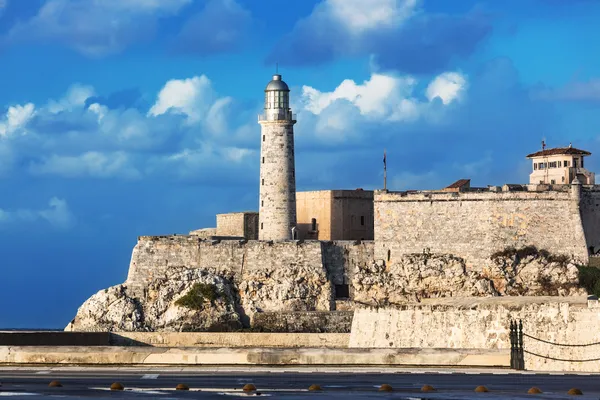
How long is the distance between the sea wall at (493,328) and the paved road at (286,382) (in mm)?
3254

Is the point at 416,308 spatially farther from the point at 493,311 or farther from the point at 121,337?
the point at 121,337

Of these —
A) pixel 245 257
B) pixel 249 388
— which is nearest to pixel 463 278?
pixel 245 257

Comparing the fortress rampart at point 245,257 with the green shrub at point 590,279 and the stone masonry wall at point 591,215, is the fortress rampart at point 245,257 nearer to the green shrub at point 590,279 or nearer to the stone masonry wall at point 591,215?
the stone masonry wall at point 591,215

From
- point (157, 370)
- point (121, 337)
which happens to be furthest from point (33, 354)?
point (121, 337)

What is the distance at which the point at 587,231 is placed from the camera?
58188mm

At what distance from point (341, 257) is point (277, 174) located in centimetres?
471

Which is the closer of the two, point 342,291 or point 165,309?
point 165,309

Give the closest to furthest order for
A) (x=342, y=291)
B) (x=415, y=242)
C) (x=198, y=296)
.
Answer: (x=415, y=242), (x=198, y=296), (x=342, y=291)

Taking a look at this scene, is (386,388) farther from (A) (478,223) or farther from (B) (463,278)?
(A) (478,223)

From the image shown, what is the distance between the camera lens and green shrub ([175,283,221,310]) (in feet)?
197

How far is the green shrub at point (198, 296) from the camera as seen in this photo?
60000mm

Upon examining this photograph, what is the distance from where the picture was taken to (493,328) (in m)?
35.7

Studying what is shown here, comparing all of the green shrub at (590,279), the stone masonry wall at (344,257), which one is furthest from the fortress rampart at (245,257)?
the green shrub at (590,279)

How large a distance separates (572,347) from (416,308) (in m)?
8.96
